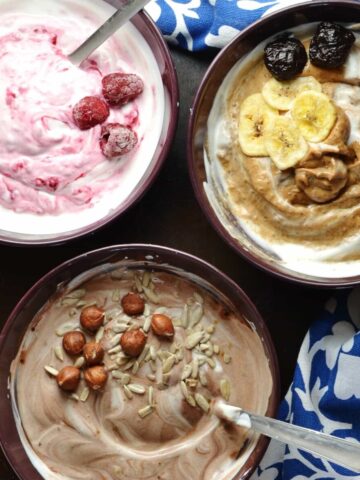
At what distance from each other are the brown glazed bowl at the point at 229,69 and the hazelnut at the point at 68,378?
0.58 metres

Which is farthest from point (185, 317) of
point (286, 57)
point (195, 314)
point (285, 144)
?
point (286, 57)

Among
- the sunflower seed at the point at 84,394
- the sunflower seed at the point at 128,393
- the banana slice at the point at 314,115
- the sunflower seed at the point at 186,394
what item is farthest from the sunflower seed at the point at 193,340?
the banana slice at the point at 314,115

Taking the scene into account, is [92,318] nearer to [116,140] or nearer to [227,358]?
[227,358]

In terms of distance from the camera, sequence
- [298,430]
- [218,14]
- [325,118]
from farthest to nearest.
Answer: [218,14] < [325,118] < [298,430]

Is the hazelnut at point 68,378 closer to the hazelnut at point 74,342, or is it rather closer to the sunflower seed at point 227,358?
the hazelnut at point 74,342

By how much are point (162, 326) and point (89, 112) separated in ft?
2.11

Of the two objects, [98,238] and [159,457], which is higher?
[98,238]

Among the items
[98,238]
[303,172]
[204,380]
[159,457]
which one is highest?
[303,172]

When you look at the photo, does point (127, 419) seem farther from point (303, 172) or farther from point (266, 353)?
point (303, 172)

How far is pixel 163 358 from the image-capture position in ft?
7.77

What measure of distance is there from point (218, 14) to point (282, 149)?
1.58 feet

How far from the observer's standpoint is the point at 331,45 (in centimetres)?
231

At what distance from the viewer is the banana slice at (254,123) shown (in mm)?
2383

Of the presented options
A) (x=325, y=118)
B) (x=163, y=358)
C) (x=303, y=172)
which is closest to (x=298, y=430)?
(x=163, y=358)
